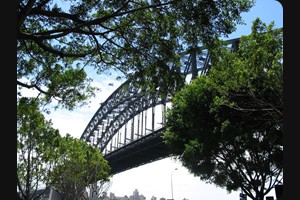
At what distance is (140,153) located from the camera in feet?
192

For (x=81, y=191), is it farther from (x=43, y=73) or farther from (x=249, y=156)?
(x=43, y=73)

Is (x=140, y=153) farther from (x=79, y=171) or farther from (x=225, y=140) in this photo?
(x=225, y=140)

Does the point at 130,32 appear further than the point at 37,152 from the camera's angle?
No

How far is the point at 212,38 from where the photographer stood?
9.10 metres

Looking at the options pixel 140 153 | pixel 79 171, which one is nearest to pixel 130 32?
pixel 79 171

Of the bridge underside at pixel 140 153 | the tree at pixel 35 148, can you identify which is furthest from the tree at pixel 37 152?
the bridge underside at pixel 140 153

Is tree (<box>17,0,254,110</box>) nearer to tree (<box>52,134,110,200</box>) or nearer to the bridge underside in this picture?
tree (<box>52,134,110,200</box>)

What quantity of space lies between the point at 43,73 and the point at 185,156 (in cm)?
1174

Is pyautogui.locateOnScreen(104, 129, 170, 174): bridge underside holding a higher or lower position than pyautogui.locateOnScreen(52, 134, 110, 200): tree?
higher

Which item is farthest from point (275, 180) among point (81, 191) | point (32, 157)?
point (81, 191)

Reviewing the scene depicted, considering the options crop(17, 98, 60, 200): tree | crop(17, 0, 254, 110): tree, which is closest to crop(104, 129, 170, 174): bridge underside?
crop(17, 98, 60, 200): tree

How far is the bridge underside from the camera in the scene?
169 feet

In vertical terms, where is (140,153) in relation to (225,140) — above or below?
above

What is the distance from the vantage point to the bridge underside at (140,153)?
51.4 metres
